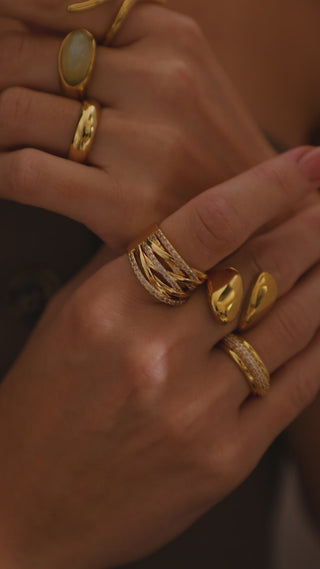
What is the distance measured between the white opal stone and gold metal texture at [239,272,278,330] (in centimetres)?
32

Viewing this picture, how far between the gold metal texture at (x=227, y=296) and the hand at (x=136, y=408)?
0.02m

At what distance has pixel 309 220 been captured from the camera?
0.77 m

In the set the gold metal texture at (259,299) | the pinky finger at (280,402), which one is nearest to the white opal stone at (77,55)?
the gold metal texture at (259,299)

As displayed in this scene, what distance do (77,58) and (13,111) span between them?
97 mm

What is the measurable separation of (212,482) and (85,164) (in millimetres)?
413

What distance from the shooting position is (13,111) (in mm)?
679

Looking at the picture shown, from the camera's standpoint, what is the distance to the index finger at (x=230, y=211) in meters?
0.65

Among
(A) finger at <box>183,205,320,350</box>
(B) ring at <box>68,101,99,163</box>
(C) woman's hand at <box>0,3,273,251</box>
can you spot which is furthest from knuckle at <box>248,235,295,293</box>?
(B) ring at <box>68,101,99,163</box>

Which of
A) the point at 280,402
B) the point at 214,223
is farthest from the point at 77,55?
the point at 280,402

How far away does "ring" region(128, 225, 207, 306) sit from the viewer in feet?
2.10

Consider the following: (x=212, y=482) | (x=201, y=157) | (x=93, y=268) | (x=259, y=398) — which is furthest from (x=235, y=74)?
(x=212, y=482)

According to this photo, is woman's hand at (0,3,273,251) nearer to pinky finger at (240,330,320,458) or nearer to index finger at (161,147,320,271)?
index finger at (161,147,320,271)

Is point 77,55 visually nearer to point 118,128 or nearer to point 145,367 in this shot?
point 118,128

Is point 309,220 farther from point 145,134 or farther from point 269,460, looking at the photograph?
point 269,460
